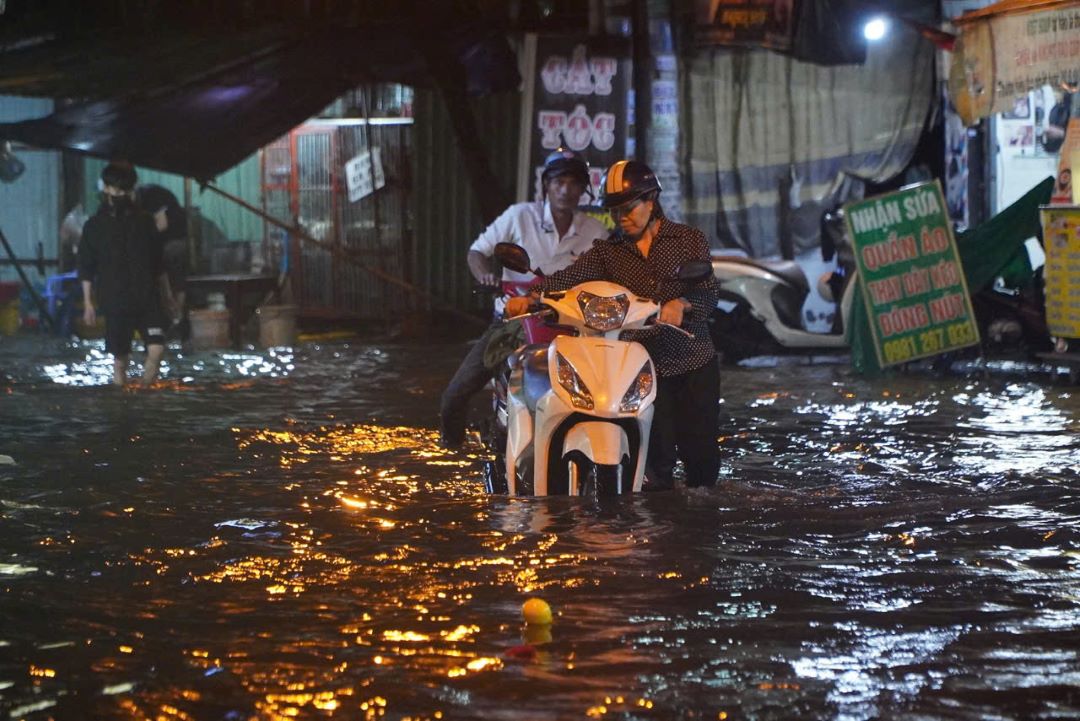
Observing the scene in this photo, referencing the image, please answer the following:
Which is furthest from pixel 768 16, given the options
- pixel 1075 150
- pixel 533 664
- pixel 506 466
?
pixel 533 664

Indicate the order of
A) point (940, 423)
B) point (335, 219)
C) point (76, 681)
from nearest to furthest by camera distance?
point (76, 681)
point (940, 423)
point (335, 219)

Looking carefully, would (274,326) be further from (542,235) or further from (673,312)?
(673,312)

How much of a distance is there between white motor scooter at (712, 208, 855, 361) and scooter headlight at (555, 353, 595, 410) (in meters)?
8.12

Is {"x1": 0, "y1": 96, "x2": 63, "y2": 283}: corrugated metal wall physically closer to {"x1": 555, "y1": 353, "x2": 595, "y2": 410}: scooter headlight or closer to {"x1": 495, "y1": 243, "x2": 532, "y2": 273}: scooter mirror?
{"x1": 495, "y1": 243, "x2": 532, "y2": 273}: scooter mirror

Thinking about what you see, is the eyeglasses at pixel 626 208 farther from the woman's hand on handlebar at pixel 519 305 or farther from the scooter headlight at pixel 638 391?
the scooter headlight at pixel 638 391

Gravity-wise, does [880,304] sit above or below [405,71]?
below

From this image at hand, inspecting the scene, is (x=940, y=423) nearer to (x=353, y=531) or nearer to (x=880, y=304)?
(x=880, y=304)

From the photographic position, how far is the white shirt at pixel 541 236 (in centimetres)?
828

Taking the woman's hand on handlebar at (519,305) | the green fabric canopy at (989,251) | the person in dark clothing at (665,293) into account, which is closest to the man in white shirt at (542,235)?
the person in dark clothing at (665,293)

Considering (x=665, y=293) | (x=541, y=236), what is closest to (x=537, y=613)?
(x=665, y=293)

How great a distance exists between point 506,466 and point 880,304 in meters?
6.38

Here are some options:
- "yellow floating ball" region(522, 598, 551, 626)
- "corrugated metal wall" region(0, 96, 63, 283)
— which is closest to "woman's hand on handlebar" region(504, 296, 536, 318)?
"yellow floating ball" region(522, 598, 551, 626)

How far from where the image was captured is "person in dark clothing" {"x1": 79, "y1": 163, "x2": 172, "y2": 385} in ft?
44.0

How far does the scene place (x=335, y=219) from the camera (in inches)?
776
